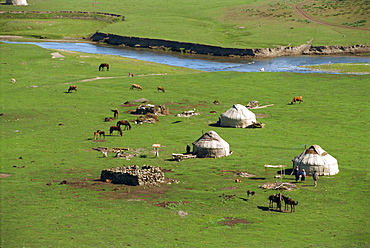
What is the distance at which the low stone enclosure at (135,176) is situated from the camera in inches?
1663

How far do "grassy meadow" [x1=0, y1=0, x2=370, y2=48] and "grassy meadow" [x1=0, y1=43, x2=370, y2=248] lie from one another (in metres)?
54.8

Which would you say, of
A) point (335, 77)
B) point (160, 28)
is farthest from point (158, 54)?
point (335, 77)

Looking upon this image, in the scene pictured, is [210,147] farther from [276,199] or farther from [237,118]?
[276,199]

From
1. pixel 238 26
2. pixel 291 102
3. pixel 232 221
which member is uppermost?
pixel 238 26

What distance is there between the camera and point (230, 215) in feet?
119

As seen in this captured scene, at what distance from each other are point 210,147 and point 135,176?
11103 millimetres

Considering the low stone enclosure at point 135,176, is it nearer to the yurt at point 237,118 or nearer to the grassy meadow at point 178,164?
the grassy meadow at point 178,164

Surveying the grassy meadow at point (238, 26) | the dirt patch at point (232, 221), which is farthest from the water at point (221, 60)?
the dirt patch at point (232, 221)

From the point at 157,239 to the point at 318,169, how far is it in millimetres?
18296

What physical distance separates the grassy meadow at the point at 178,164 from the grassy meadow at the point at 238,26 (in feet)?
180

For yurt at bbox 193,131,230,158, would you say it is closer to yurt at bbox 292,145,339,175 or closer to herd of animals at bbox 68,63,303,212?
yurt at bbox 292,145,339,175

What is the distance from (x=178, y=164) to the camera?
160 ft

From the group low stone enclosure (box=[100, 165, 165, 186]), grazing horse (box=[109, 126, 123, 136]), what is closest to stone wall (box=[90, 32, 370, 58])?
grazing horse (box=[109, 126, 123, 136])

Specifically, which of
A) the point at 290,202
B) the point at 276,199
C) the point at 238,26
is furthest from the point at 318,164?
the point at 238,26
